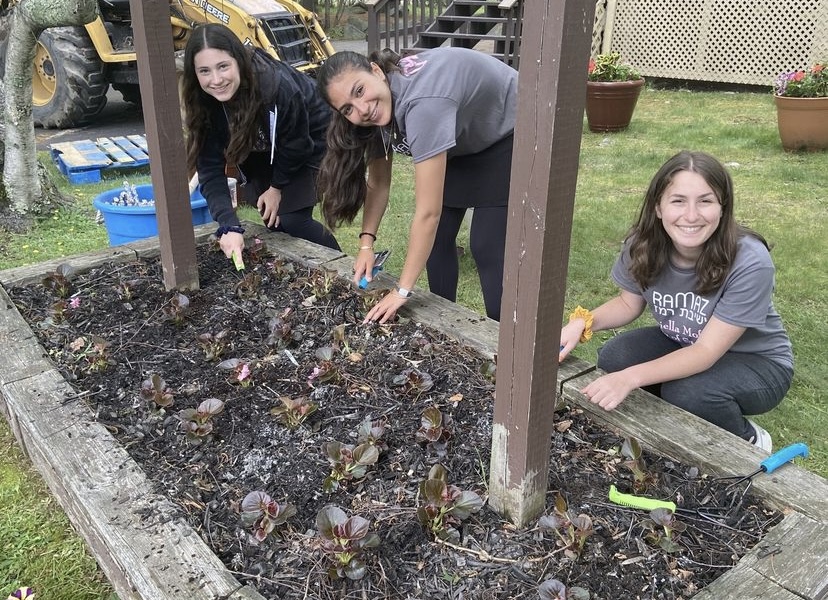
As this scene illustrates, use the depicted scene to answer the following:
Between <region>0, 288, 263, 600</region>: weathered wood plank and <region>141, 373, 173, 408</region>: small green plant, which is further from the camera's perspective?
<region>141, 373, 173, 408</region>: small green plant

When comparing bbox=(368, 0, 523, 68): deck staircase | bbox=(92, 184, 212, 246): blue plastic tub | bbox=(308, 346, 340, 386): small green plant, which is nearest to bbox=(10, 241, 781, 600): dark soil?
bbox=(308, 346, 340, 386): small green plant

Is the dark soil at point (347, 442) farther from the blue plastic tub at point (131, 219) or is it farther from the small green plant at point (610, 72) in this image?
the small green plant at point (610, 72)

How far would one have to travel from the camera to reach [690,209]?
196 cm

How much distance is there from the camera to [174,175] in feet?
9.27

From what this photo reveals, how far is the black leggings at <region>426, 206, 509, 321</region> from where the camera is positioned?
8.84 ft

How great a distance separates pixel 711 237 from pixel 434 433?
0.97m

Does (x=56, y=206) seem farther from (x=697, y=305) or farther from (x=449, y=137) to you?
(x=697, y=305)

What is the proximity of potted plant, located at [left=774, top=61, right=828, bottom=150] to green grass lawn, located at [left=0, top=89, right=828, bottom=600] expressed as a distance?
157mm

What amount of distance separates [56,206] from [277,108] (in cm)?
266

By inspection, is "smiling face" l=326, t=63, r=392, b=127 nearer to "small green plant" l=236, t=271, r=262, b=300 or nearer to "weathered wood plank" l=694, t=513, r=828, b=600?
"small green plant" l=236, t=271, r=262, b=300

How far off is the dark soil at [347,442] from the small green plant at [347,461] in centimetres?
3

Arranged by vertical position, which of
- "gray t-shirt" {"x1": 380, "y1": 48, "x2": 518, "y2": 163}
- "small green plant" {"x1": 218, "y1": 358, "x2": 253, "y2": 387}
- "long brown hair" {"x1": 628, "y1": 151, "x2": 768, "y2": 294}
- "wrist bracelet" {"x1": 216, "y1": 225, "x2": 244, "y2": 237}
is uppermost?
"gray t-shirt" {"x1": 380, "y1": 48, "x2": 518, "y2": 163}

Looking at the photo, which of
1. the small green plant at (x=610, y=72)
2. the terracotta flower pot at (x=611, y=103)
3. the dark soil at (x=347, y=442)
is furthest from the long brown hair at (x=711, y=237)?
the small green plant at (x=610, y=72)

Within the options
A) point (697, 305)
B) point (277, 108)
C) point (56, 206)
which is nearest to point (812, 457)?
point (697, 305)
